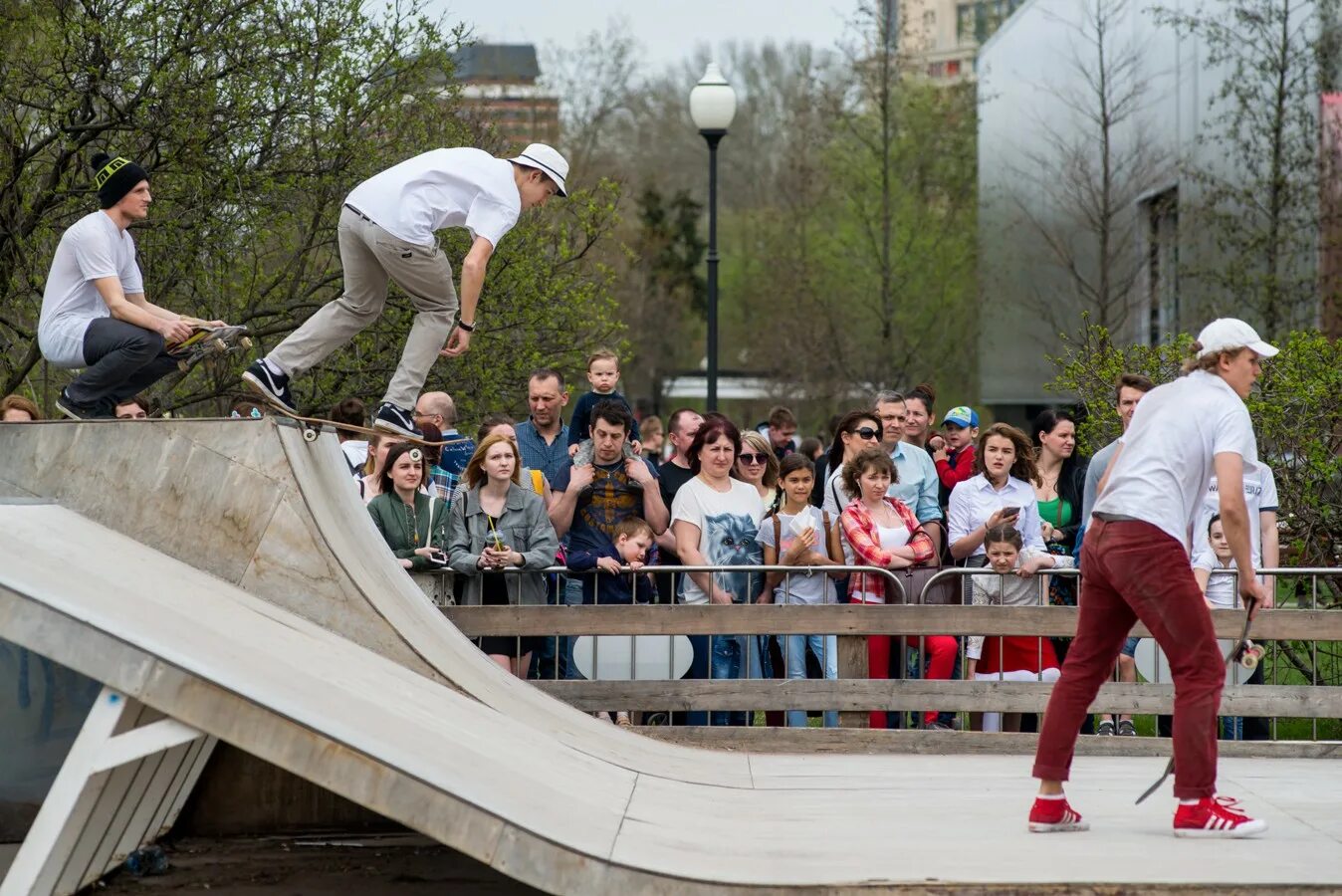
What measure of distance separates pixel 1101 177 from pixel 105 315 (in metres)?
22.9

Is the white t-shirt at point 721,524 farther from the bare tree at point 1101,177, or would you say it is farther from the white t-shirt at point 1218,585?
the bare tree at point 1101,177

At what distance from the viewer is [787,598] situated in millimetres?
9117

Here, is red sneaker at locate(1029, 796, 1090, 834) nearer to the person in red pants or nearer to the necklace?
the person in red pants

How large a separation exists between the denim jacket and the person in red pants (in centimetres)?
358

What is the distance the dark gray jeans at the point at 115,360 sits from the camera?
788 cm

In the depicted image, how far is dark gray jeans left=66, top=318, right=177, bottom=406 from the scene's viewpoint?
7.88 m

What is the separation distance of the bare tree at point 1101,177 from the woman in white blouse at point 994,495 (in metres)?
15.4

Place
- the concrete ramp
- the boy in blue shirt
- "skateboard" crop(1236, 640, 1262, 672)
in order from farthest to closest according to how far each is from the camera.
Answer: the boy in blue shirt, "skateboard" crop(1236, 640, 1262, 672), the concrete ramp

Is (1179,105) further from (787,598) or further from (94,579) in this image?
(94,579)

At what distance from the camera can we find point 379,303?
8.54m

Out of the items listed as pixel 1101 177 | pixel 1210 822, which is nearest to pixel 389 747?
pixel 1210 822

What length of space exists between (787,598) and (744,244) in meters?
49.0

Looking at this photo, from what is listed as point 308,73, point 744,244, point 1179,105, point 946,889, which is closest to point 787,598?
point 946,889

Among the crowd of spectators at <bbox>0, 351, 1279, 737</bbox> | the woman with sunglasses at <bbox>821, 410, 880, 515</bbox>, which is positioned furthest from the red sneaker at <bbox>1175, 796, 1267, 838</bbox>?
the woman with sunglasses at <bbox>821, 410, 880, 515</bbox>
